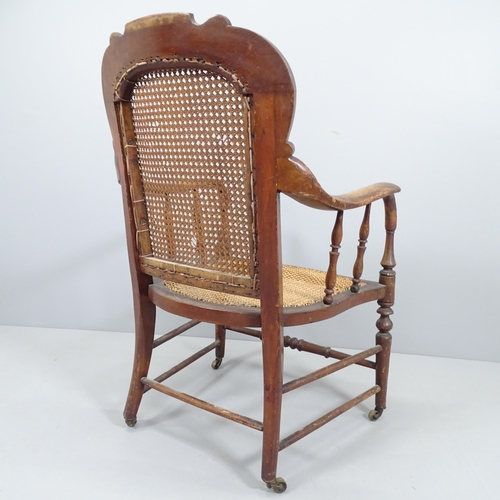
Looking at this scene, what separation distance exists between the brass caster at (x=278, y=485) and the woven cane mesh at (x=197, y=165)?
608mm

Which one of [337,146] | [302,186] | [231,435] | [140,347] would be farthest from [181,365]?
[337,146]

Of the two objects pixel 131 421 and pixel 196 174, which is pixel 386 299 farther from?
pixel 131 421

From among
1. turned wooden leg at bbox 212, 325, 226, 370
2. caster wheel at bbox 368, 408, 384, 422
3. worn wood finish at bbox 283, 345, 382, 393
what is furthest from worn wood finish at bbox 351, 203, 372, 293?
turned wooden leg at bbox 212, 325, 226, 370

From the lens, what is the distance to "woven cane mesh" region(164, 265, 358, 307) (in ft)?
4.87

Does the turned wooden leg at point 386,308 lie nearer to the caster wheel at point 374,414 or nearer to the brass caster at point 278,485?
the caster wheel at point 374,414

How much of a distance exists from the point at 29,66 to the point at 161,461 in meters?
1.89

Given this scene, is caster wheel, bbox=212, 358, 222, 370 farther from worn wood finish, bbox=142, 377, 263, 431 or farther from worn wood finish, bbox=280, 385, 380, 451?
worn wood finish, bbox=280, 385, 380, 451

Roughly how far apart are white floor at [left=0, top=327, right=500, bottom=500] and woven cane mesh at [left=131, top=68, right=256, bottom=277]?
0.65 metres

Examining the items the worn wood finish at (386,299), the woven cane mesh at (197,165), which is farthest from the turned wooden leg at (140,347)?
the worn wood finish at (386,299)

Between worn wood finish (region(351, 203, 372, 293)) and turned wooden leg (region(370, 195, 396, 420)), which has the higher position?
worn wood finish (region(351, 203, 372, 293))

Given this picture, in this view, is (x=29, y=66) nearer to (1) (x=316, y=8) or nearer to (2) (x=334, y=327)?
(1) (x=316, y=8)

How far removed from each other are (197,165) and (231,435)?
952 mm

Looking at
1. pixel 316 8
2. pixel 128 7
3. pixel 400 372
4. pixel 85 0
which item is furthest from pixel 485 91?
pixel 85 0

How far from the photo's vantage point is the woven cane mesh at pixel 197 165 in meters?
1.28
